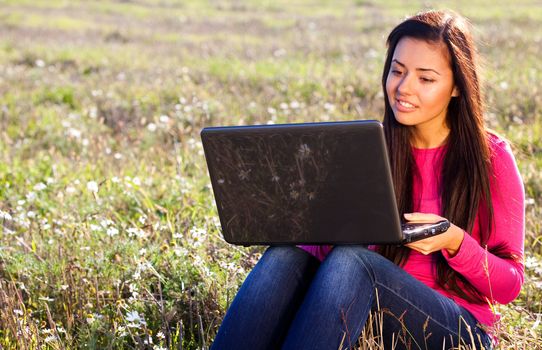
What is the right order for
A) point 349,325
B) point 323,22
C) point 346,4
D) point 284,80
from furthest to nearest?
point 346,4 → point 323,22 → point 284,80 → point 349,325

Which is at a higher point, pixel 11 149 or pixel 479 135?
pixel 479 135

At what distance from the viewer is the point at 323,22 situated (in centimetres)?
2036

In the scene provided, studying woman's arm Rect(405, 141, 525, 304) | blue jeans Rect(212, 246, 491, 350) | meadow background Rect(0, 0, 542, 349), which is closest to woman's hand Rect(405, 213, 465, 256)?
woman's arm Rect(405, 141, 525, 304)

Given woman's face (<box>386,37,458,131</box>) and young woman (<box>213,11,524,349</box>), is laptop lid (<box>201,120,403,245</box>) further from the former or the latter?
woman's face (<box>386,37,458,131</box>)

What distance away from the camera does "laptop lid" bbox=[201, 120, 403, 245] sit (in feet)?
7.63

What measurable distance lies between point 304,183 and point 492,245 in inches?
30.4

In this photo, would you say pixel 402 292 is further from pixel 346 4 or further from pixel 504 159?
pixel 346 4

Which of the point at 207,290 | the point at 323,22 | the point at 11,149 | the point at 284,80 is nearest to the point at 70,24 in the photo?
the point at 323,22

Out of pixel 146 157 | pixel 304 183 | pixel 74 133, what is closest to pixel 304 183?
pixel 304 183

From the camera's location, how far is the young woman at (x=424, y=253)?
8.35 ft

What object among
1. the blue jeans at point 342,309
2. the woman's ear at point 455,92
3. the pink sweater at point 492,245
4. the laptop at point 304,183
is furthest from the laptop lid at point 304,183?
the woman's ear at point 455,92

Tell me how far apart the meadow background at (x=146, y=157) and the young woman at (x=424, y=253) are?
0.87 feet

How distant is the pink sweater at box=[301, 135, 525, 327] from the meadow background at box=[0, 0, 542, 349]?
6.7 inches

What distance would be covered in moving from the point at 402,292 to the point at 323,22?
1824 cm
